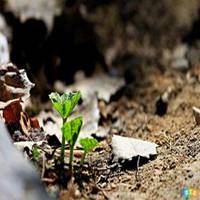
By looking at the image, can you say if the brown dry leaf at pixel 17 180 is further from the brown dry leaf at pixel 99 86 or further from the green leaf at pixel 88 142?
the brown dry leaf at pixel 99 86

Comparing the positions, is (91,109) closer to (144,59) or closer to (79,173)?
(144,59)

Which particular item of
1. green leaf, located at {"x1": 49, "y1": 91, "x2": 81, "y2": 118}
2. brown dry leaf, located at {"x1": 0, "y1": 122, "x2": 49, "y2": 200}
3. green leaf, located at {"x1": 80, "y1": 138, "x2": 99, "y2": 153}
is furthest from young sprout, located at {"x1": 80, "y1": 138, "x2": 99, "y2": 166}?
brown dry leaf, located at {"x1": 0, "y1": 122, "x2": 49, "y2": 200}

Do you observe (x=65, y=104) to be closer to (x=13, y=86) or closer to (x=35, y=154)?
(x=35, y=154)

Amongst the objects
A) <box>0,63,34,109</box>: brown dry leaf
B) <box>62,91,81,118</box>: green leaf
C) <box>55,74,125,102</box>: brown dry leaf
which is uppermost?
<box>62,91,81,118</box>: green leaf

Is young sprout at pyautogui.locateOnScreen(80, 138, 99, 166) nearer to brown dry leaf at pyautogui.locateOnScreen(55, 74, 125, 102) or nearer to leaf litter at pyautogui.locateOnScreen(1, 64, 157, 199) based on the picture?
leaf litter at pyautogui.locateOnScreen(1, 64, 157, 199)

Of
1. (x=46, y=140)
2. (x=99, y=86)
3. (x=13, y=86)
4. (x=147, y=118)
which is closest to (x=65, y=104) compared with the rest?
(x=46, y=140)
